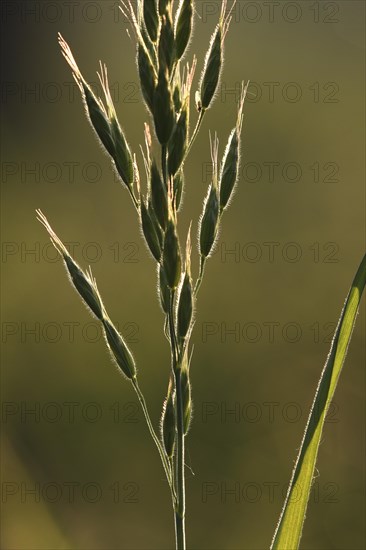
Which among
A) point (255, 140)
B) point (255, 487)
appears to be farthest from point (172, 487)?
point (255, 140)

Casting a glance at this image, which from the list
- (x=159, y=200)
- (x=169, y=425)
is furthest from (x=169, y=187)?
(x=169, y=425)

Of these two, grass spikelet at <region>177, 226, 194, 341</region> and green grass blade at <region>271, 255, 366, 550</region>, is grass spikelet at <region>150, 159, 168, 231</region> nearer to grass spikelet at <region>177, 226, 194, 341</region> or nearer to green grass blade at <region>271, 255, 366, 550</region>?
grass spikelet at <region>177, 226, 194, 341</region>

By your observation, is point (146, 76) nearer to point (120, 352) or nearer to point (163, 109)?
point (163, 109)

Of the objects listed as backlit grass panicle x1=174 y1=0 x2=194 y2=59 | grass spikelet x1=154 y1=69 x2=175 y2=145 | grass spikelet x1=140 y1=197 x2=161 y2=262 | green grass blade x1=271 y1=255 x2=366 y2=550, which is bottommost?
green grass blade x1=271 y1=255 x2=366 y2=550

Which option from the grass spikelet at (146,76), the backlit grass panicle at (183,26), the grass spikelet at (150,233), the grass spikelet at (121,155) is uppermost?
the backlit grass panicle at (183,26)

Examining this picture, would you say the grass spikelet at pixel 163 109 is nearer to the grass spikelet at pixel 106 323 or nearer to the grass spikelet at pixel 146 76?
the grass spikelet at pixel 146 76

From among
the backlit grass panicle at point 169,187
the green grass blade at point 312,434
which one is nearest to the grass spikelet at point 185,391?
the backlit grass panicle at point 169,187

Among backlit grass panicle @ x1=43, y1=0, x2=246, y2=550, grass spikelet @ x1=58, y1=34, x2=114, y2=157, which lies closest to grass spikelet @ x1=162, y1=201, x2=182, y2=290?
backlit grass panicle @ x1=43, y1=0, x2=246, y2=550
